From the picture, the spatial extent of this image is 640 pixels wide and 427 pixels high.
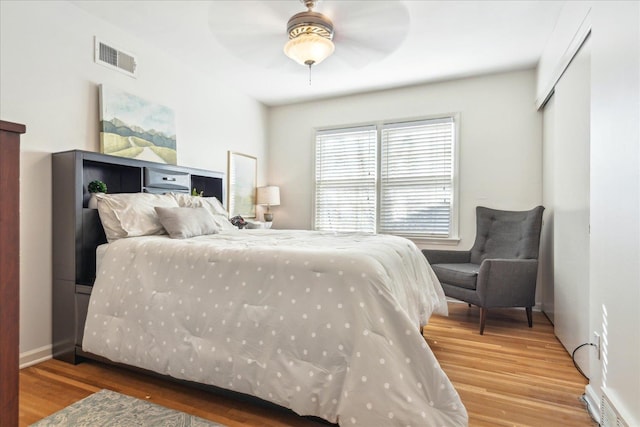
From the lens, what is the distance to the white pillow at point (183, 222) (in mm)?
2493

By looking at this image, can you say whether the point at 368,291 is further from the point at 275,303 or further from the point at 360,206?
the point at 360,206

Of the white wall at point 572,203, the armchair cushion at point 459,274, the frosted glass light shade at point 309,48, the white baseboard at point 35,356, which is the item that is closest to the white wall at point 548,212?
the white wall at point 572,203

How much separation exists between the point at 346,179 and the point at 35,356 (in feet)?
12.2

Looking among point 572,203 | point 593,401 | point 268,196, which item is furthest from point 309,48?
point 268,196

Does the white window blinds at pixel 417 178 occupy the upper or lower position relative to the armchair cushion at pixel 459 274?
upper

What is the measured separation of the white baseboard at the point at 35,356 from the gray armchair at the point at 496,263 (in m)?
3.37

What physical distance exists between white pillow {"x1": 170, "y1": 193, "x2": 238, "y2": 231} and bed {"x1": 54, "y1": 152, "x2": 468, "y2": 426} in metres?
0.74

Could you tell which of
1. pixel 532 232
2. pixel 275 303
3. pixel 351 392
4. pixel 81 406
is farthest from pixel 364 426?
pixel 532 232

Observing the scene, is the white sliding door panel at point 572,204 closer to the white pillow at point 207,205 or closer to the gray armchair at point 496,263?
the gray armchair at point 496,263

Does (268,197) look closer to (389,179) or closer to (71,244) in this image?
(389,179)

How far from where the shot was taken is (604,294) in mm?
1672

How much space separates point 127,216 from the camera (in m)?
2.46

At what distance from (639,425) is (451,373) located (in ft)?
3.40

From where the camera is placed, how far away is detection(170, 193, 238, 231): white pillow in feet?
10.2
